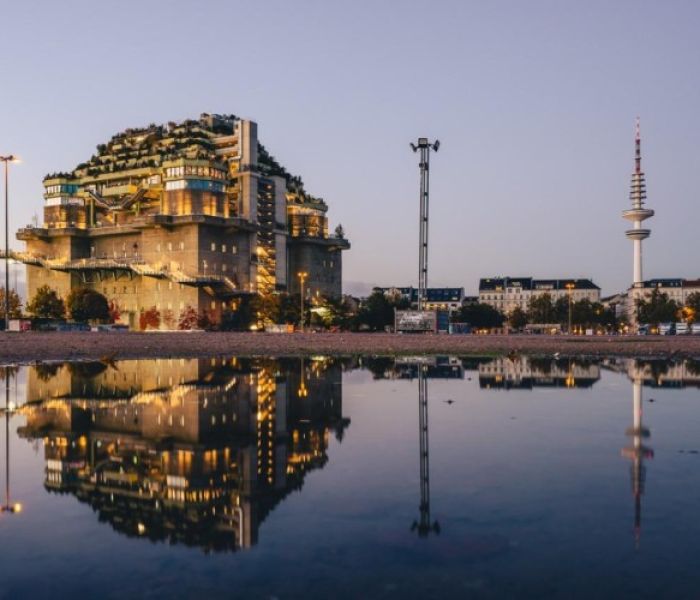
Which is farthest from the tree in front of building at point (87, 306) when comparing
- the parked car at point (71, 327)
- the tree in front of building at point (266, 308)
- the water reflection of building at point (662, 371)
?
the water reflection of building at point (662, 371)

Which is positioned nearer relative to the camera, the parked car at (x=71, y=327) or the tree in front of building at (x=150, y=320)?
the parked car at (x=71, y=327)

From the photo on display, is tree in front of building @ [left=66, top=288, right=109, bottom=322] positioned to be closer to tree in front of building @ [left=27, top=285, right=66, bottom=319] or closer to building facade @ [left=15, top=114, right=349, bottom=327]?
tree in front of building @ [left=27, top=285, right=66, bottom=319]

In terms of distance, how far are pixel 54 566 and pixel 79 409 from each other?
13.0 metres

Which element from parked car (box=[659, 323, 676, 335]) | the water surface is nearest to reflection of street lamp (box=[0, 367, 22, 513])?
the water surface

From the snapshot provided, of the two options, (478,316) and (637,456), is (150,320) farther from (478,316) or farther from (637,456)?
(637,456)

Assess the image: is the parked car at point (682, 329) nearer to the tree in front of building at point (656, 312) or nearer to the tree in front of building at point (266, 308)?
the tree in front of building at point (656, 312)

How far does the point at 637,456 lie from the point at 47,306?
5793 inches

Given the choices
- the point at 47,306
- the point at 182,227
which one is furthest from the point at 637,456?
the point at 47,306

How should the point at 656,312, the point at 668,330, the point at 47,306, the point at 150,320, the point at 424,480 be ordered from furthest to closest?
the point at 656,312 < the point at 47,306 < the point at 150,320 < the point at 668,330 < the point at 424,480

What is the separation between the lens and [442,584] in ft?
22.7

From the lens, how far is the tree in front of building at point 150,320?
135 metres

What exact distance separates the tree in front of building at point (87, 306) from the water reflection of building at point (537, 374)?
4223 inches

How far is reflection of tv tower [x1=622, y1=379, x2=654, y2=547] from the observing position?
30.0 feet

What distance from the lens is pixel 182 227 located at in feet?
448
